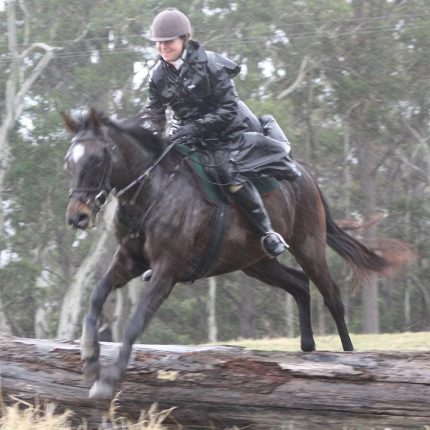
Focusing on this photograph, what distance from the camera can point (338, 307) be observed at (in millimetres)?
7812

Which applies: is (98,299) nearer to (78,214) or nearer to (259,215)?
(78,214)

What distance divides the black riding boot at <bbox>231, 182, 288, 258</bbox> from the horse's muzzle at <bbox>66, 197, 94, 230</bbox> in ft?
4.49

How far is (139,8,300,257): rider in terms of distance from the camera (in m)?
6.15

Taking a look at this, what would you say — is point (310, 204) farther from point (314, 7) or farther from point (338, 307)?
point (314, 7)

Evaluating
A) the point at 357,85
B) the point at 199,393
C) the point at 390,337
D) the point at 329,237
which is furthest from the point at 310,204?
the point at 357,85

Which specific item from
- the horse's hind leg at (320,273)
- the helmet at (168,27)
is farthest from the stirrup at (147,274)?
the horse's hind leg at (320,273)

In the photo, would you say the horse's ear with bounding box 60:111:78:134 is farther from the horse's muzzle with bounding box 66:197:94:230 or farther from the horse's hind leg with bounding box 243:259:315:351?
the horse's hind leg with bounding box 243:259:315:351

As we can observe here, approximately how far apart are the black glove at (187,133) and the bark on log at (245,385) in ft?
5.21

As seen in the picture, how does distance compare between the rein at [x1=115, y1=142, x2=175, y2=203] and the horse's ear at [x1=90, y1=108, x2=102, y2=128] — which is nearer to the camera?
the horse's ear at [x1=90, y1=108, x2=102, y2=128]

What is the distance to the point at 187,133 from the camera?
635 cm

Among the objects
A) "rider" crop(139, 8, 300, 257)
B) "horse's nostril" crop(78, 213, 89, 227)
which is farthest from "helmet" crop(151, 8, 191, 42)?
"horse's nostril" crop(78, 213, 89, 227)

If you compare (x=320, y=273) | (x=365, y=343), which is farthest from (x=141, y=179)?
(x=365, y=343)

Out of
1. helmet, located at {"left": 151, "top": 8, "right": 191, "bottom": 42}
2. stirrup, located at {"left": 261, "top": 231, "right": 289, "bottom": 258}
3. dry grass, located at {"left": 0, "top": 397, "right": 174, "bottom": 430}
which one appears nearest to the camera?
dry grass, located at {"left": 0, "top": 397, "right": 174, "bottom": 430}

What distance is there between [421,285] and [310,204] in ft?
92.0
